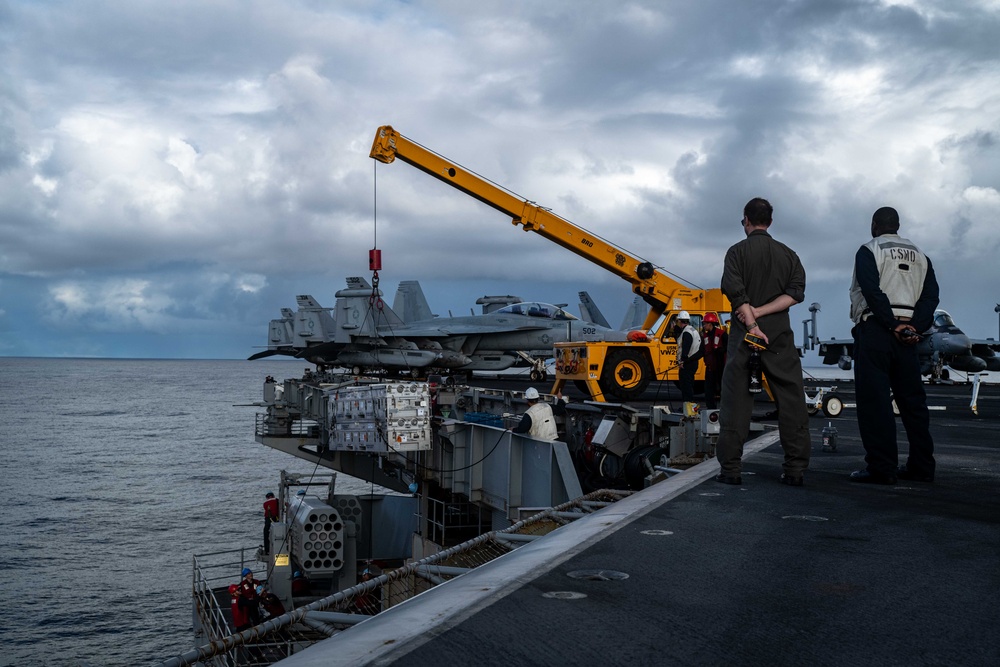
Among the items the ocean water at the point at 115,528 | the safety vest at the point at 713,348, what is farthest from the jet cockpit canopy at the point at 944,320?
the safety vest at the point at 713,348

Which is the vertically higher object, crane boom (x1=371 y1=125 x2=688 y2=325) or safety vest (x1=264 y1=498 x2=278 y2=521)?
crane boom (x1=371 y1=125 x2=688 y2=325)

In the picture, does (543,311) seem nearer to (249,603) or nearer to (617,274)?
(617,274)

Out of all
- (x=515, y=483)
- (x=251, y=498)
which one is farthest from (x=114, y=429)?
(x=515, y=483)

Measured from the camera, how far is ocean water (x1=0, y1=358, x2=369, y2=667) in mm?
19938

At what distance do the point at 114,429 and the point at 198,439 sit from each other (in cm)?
1191

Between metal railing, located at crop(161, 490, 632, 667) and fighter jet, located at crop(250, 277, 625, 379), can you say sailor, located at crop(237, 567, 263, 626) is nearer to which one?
metal railing, located at crop(161, 490, 632, 667)

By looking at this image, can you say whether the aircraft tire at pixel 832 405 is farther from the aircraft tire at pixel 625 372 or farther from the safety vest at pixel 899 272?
the safety vest at pixel 899 272

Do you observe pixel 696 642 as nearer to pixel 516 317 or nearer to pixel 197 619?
pixel 197 619

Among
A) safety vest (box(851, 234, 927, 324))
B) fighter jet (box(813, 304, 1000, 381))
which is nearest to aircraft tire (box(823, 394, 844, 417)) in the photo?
safety vest (box(851, 234, 927, 324))

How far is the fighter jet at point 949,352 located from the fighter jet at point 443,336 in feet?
50.3

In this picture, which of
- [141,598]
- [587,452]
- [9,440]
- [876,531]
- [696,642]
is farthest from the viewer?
[9,440]

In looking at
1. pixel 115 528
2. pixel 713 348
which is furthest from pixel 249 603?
pixel 115 528

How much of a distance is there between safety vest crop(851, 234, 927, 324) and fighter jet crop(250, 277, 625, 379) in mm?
38843

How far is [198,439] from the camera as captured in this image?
6166 centimetres
